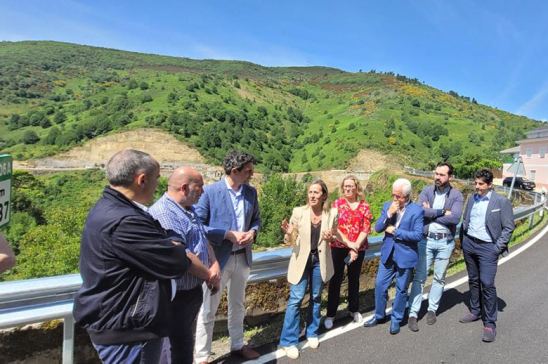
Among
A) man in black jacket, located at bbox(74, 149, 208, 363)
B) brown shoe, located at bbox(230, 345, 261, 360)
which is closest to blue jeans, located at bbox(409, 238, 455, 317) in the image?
brown shoe, located at bbox(230, 345, 261, 360)

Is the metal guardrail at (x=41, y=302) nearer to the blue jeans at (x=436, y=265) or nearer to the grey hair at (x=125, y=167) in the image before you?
the grey hair at (x=125, y=167)

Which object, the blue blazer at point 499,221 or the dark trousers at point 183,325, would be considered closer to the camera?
the dark trousers at point 183,325

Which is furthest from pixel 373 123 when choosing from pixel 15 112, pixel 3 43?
pixel 3 43

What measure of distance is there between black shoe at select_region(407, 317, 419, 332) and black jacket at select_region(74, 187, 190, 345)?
3.41 m

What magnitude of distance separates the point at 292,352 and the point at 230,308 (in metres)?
0.74

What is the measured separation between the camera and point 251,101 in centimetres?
11038

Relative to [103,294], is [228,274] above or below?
below

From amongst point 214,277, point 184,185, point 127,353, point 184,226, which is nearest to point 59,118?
point 184,185

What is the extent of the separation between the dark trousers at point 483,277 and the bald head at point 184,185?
3.69 meters

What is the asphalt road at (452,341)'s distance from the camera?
157 inches

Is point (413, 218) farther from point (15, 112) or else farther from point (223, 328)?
point (15, 112)

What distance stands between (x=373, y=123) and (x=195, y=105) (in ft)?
130

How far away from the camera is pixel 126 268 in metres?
2.15

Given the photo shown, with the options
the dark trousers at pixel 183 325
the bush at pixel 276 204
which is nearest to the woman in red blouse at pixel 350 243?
the dark trousers at pixel 183 325
